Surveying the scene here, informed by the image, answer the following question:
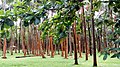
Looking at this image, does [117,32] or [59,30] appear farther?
[59,30]

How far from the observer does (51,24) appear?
2836mm

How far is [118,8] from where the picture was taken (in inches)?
101

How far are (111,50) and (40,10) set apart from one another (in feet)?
2.48

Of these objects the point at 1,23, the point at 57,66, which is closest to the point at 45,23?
the point at 1,23

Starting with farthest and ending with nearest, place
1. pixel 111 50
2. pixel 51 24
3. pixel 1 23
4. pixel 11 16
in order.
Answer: pixel 51 24
pixel 11 16
pixel 1 23
pixel 111 50

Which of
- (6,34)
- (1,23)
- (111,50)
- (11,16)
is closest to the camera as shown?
(111,50)

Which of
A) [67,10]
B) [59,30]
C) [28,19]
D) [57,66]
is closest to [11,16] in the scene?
[28,19]

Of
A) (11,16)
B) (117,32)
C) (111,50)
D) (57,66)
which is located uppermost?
(11,16)

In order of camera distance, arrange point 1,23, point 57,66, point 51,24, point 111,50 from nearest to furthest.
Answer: point 111,50, point 1,23, point 51,24, point 57,66

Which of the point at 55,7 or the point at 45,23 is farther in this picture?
the point at 45,23

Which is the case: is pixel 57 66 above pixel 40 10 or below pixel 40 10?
below

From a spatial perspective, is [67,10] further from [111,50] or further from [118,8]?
[111,50]

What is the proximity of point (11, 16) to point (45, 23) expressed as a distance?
655 mm

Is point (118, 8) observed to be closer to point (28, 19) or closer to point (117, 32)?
point (117, 32)
